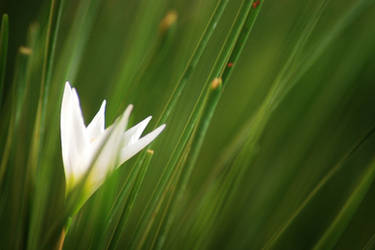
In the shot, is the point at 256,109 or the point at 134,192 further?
the point at 256,109

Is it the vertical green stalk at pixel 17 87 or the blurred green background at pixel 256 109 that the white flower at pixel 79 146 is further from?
the blurred green background at pixel 256 109

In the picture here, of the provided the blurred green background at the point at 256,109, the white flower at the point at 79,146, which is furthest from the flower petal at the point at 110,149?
the blurred green background at the point at 256,109

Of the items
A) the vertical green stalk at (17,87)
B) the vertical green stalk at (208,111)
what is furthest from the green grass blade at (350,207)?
the vertical green stalk at (17,87)

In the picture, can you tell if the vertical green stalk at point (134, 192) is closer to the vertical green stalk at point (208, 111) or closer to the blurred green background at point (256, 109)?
the vertical green stalk at point (208, 111)

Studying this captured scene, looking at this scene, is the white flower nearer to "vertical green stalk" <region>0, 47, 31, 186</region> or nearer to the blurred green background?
"vertical green stalk" <region>0, 47, 31, 186</region>

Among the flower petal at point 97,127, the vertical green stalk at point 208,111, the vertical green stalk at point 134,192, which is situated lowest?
the vertical green stalk at point 134,192

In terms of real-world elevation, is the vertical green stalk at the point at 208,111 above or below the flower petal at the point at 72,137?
above

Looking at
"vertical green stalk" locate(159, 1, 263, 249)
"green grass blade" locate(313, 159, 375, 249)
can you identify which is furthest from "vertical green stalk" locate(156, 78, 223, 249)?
"green grass blade" locate(313, 159, 375, 249)

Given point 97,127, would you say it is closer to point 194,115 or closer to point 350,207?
point 194,115

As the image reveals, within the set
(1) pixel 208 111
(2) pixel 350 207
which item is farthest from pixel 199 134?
(2) pixel 350 207

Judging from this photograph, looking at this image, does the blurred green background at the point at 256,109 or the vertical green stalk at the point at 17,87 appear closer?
the vertical green stalk at the point at 17,87
